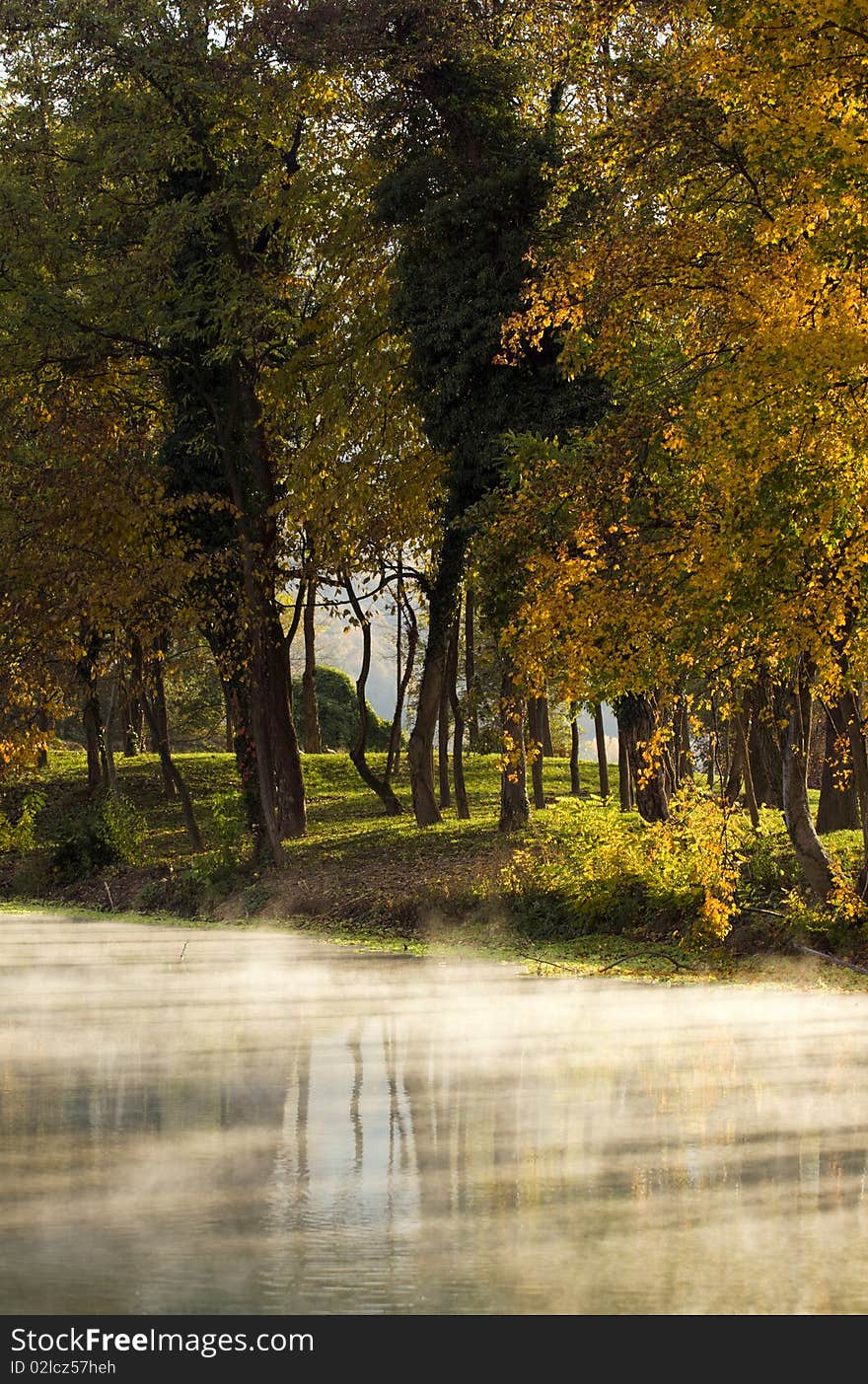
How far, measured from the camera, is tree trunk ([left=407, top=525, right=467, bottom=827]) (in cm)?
2716

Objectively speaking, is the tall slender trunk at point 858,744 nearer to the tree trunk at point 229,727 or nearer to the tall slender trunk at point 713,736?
the tall slender trunk at point 713,736

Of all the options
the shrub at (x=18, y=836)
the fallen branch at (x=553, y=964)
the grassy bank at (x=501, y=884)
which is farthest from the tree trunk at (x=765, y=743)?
the shrub at (x=18, y=836)

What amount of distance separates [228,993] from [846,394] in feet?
23.9

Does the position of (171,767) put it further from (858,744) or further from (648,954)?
(858,744)

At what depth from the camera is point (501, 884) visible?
1977 centimetres

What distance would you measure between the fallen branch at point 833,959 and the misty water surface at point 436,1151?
1.48 ft

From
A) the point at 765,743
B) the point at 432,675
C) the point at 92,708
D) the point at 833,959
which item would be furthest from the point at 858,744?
the point at 92,708

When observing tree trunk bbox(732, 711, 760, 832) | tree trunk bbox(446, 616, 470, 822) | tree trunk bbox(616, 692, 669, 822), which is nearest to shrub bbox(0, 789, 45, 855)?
tree trunk bbox(446, 616, 470, 822)

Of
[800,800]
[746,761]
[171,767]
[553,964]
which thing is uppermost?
[171,767]

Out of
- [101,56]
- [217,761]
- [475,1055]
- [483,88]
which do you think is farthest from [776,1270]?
[217,761]

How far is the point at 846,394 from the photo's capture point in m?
12.9

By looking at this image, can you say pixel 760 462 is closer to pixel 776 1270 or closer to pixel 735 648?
pixel 735 648

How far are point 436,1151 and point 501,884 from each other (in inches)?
461

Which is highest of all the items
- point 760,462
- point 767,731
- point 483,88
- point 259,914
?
point 483,88
